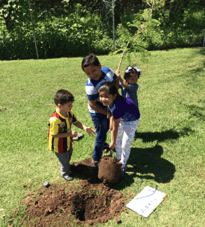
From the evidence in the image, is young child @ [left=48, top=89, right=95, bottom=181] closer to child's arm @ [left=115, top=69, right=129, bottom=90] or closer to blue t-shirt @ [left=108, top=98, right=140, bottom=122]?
blue t-shirt @ [left=108, top=98, right=140, bottom=122]

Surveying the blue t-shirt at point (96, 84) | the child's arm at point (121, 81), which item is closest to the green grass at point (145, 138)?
the child's arm at point (121, 81)

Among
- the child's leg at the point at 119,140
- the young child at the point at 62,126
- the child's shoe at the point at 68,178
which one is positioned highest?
the young child at the point at 62,126

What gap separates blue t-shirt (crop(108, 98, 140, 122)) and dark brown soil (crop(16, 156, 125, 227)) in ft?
2.78

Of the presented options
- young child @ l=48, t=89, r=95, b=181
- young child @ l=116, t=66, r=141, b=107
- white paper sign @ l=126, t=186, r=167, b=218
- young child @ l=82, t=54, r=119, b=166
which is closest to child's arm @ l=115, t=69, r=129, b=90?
young child @ l=116, t=66, r=141, b=107

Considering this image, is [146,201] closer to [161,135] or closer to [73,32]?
[161,135]

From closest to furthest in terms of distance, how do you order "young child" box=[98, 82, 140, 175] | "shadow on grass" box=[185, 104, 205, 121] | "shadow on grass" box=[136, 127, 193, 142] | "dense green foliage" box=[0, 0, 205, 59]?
"young child" box=[98, 82, 140, 175] < "shadow on grass" box=[136, 127, 193, 142] < "shadow on grass" box=[185, 104, 205, 121] < "dense green foliage" box=[0, 0, 205, 59]

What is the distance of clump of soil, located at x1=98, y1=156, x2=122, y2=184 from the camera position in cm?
368

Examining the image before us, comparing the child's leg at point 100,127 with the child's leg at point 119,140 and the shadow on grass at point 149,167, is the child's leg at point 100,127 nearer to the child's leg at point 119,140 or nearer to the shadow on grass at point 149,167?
the child's leg at point 119,140

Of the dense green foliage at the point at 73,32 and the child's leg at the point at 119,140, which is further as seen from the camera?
the dense green foliage at the point at 73,32

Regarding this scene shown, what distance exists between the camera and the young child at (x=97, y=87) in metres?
3.33

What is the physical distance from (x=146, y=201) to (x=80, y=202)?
1.07 meters

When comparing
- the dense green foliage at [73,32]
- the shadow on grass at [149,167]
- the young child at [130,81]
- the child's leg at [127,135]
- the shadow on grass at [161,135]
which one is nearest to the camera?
the child's leg at [127,135]

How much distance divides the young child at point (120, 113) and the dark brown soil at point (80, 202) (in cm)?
38

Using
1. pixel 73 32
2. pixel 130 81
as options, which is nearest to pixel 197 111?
pixel 130 81
